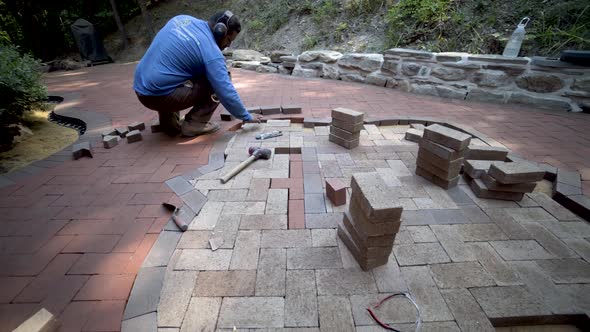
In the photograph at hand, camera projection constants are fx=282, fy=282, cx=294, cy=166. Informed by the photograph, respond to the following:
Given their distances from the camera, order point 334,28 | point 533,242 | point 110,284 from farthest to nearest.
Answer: point 334,28 < point 533,242 < point 110,284

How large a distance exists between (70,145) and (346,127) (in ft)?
11.7

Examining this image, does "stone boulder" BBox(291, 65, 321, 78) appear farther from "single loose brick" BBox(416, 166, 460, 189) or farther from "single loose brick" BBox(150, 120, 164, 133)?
"single loose brick" BBox(416, 166, 460, 189)

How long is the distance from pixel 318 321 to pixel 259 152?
1921 millimetres

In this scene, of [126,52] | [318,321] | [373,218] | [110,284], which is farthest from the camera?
[126,52]

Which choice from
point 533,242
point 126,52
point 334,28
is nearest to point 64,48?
point 126,52

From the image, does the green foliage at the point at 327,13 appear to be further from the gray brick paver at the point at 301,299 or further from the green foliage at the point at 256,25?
the gray brick paver at the point at 301,299

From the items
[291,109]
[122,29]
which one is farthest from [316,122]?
[122,29]

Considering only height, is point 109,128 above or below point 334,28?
below

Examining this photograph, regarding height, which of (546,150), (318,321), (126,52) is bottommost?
(318,321)

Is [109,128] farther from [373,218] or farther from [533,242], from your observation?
[533,242]

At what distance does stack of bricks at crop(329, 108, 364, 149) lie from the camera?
319cm

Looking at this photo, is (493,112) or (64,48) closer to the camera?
(493,112)

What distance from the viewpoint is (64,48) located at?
15164mm

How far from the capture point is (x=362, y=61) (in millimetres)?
6082
